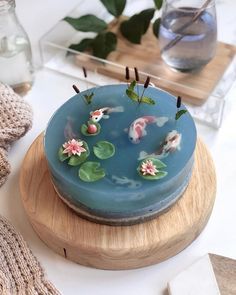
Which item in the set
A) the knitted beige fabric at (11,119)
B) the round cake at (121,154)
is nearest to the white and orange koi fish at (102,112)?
the round cake at (121,154)

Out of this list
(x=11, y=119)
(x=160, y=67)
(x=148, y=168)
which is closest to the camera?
(x=148, y=168)

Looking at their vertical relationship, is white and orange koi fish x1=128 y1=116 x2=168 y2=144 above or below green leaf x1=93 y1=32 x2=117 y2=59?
above

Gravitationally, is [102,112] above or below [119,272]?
above

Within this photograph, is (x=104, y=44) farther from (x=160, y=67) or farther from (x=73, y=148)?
(x=73, y=148)

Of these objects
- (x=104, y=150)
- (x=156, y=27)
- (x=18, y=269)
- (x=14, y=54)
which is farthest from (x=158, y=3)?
(x=18, y=269)

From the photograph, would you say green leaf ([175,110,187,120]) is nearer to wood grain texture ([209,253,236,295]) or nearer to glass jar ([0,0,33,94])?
wood grain texture ([209,253,236,295])

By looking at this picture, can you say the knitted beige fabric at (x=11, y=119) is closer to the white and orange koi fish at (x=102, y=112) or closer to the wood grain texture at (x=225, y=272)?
the white and orange koi fish at (x=102, y=112)

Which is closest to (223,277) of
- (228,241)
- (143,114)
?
(228,241)

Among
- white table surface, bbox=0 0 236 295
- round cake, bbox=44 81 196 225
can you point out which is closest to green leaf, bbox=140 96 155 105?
round cake, bbox=44 81 196 225
